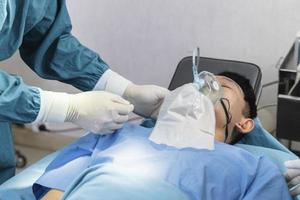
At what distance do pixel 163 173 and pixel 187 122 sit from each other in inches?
8.1

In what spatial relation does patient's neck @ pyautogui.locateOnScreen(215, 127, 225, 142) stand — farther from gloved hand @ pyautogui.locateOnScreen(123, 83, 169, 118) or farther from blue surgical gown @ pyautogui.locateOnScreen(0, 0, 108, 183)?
blue surgical gown @ pyautogui.locateOnScreen(0, 0, 108, 183)

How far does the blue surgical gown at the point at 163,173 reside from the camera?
1.36 meters

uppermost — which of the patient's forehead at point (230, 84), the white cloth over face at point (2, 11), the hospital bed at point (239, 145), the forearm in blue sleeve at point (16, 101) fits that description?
the white cloth over face at point (2, 11)

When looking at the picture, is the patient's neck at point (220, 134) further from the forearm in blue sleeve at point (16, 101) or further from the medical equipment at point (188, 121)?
the forearm in blue sleeve at point (16, 101)

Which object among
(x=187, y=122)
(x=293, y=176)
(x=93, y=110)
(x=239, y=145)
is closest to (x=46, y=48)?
(x=93, y=110)

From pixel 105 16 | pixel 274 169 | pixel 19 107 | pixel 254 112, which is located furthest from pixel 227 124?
pixel 105 16

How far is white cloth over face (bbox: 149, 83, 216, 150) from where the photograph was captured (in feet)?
4.92

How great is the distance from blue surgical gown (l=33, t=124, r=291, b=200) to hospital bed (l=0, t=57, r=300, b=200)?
3.7 inches

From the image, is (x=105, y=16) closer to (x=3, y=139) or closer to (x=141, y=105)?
(x=141, y=105)

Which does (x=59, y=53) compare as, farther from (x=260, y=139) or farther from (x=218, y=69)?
(x=260, y=139)

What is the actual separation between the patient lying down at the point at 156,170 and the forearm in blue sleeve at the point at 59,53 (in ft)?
0.75

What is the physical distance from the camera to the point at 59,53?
1.67m

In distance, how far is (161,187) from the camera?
1.35 meters

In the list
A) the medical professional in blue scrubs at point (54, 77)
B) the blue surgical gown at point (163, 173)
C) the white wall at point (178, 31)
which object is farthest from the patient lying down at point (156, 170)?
the white wall at point (178, 31)
